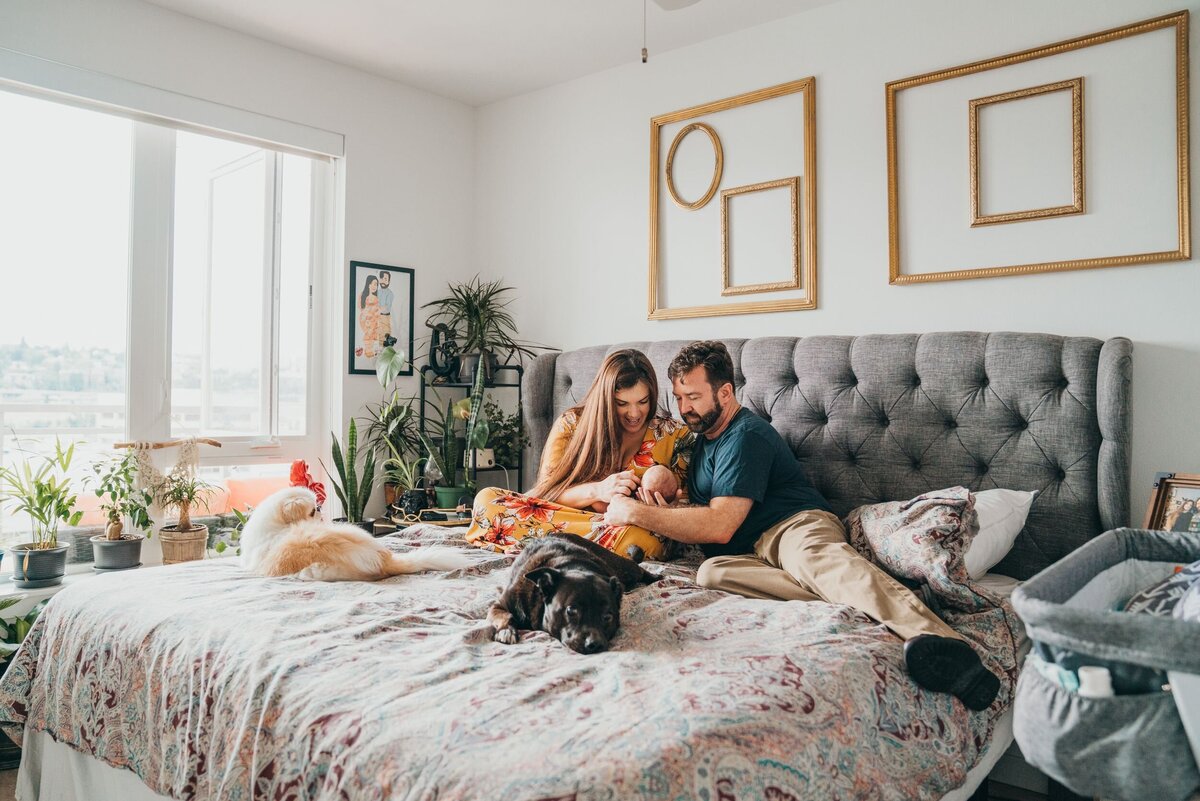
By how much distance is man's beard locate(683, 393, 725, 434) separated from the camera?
2346mm

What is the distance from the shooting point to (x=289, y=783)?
1.18m

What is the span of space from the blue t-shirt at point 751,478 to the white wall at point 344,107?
2.07 metres

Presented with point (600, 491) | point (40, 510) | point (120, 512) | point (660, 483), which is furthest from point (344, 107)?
point (660, 483)

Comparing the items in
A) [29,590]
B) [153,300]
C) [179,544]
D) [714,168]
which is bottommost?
[29,590]

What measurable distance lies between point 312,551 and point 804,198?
85.2 inches

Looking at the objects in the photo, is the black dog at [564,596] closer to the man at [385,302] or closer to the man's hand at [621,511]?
the man's hand at [621,511]

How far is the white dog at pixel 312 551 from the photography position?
1.98 m

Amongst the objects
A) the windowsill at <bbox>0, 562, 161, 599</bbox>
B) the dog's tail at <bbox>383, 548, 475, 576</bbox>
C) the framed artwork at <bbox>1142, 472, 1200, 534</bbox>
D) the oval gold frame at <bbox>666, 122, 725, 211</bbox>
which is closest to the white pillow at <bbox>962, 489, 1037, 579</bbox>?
the framed artwork at <bbox>1142, 472, 1200, 534</bbox>

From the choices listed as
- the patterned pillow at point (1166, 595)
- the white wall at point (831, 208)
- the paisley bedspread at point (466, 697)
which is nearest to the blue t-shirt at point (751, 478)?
the paisley bedspread at point (466, 697)

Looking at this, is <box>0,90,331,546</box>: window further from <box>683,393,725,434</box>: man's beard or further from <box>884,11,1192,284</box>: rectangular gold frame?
<box>884,11,1192,284</box>: rectangular gold frame

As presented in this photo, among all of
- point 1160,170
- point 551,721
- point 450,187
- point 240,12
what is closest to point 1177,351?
point 1160,170

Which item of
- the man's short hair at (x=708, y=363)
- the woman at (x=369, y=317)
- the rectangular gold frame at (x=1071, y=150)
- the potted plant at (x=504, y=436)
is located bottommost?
the potted plant at (x=504, y=436)

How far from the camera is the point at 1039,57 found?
7.99ft

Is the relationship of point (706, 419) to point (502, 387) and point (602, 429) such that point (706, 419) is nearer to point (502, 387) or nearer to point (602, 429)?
point (602, 429)
